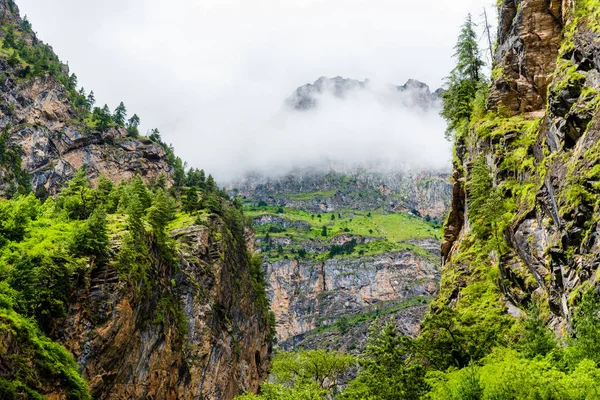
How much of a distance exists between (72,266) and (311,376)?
3955 cm

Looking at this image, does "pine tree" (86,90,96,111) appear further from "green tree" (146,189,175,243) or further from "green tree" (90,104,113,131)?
"green tree" (146,189,175,243)

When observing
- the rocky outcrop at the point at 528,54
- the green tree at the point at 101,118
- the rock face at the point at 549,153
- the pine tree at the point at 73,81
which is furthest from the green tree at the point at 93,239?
the pine tree at the point at 73,81

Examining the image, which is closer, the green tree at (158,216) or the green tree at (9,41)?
the green tree at (158,216)

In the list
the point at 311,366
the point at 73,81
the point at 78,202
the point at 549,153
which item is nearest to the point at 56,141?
the point at 73,81

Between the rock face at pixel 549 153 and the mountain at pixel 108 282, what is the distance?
3548 centimetres

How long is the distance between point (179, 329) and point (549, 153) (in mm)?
49081

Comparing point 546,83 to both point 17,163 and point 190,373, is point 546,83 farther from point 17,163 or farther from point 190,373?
point 17,163

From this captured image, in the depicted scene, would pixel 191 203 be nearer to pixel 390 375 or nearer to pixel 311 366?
pixel 311 366

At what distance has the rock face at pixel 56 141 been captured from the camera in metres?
122

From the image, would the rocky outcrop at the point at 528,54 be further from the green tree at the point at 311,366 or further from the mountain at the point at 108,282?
the mountain at the point at 108,282

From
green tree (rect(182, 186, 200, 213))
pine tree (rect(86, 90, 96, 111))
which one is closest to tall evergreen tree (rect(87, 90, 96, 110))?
pine tree (rect(86, 90, 96, 111))

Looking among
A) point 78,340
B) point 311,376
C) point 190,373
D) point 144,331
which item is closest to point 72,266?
point 78,340

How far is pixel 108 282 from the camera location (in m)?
47.2

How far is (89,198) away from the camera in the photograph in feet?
206
